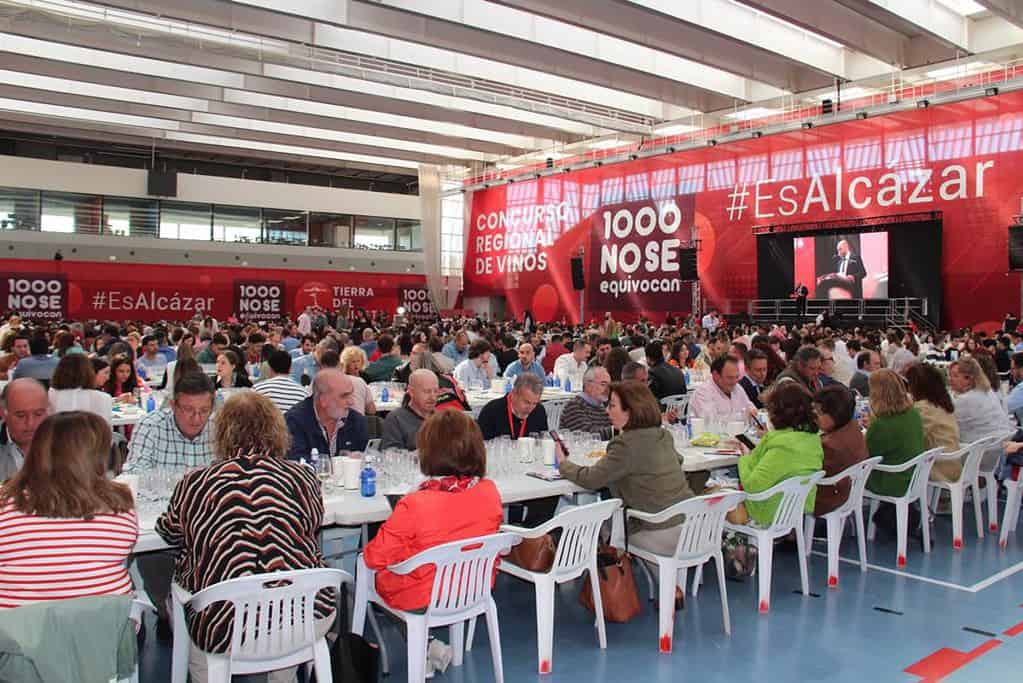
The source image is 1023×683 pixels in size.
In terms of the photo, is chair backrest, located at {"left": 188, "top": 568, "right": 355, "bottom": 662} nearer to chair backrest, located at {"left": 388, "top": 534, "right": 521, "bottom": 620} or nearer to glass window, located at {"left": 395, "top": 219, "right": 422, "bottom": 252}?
chair backrest, located at {"left": 388, "top": 534, "right": 521, "bottom": 620}

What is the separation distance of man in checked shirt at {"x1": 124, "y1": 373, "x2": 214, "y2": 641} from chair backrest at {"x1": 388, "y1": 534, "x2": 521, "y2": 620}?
1.46 metres

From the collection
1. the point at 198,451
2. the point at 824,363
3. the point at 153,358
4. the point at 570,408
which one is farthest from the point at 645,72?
the point at 198,451

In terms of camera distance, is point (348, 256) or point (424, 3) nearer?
point (424, 3)

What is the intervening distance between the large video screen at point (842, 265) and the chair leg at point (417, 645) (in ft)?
53.7

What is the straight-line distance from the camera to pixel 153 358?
9.49 m

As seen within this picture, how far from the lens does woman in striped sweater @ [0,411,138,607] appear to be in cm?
243

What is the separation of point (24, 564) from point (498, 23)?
12513 millimetres

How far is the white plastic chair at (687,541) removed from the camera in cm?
388

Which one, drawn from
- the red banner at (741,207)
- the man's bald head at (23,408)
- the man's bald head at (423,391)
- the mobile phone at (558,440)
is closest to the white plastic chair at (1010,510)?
the mobile phone at (558,440)

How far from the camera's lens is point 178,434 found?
4098mm

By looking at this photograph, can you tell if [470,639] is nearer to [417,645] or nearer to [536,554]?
[536,554]

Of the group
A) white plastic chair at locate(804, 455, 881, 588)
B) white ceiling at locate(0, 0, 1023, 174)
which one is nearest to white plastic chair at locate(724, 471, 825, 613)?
white plastic chair at locate(804, 455, 881, 588)

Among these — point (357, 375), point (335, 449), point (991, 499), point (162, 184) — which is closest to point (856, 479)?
point (991, 499)

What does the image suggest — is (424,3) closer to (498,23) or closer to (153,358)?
(498,23)
